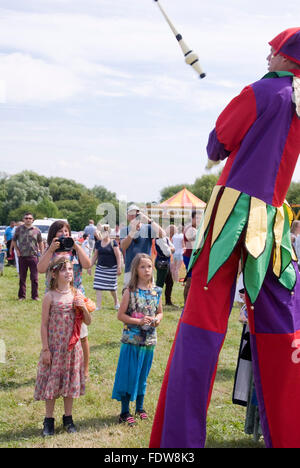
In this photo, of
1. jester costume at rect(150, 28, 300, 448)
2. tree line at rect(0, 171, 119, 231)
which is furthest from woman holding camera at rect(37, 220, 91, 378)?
tree line at rect(0, 171, 119, 231)

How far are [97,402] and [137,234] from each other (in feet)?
9.32

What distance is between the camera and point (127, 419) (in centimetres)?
429

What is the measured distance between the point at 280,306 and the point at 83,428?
2.06 meters

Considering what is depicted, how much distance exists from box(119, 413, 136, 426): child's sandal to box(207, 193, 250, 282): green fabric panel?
186cm

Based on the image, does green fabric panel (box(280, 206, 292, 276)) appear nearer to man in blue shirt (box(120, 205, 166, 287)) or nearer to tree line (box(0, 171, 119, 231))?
man in blue shirt (box(120, 205, 166, 287))

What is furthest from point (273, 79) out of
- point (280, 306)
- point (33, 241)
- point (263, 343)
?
point (33, 241)

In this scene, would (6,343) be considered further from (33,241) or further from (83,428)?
(33,241)

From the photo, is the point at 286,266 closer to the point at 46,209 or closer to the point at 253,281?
the point at 253,281

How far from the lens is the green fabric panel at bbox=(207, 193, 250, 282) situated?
291 centimetres

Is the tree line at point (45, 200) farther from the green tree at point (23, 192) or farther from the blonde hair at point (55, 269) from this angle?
the blonde hair at point (55, 269)

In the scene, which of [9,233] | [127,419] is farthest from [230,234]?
[9,233]

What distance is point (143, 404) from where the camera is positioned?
4656 millimetres

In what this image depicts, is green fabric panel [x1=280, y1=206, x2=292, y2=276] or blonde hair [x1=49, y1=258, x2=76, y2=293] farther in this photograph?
blonde hair [x1=49, y1=258, x2=76, y2=293]
